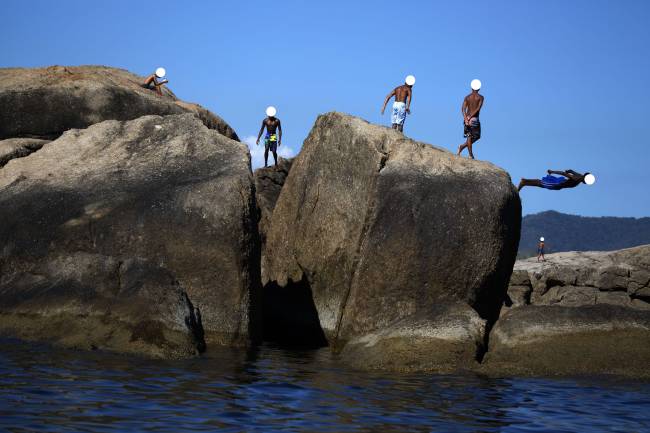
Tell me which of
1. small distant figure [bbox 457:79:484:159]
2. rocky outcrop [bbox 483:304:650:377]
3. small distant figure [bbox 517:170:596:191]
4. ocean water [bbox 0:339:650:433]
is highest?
small distant figure [bbox 457:79:484:159]

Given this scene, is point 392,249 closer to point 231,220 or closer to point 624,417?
point 231,220

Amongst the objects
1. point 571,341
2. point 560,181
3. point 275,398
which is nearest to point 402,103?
point 560,181

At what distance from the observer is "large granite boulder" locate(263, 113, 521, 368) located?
48.1 feet

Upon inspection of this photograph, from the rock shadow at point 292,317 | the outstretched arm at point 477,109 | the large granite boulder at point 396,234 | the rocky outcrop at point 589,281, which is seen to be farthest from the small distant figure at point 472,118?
the rocky outcrop at point 589,281

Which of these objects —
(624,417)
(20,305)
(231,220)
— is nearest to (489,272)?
(231,220)

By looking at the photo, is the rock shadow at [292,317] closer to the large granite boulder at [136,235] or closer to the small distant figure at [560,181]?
the large granite boulder at [136,235]

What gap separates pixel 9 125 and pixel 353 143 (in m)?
7.17

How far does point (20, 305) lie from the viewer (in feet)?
42.1

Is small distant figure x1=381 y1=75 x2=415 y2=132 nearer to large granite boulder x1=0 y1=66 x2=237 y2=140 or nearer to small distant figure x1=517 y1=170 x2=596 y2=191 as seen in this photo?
small distant figure x1=517 y1=170 x2=596 y2=191

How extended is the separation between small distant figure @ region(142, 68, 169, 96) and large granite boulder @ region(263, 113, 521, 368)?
25.2ft

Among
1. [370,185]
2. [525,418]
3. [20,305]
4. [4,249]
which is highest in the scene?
[370,185]

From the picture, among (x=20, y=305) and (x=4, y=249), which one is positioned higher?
(x=4, y=249)

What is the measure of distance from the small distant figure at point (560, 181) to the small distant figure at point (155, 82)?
378 inches

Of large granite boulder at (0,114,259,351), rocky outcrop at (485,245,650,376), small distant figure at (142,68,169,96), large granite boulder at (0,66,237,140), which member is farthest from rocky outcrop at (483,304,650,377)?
small distant figure at (142,68,169,96)
